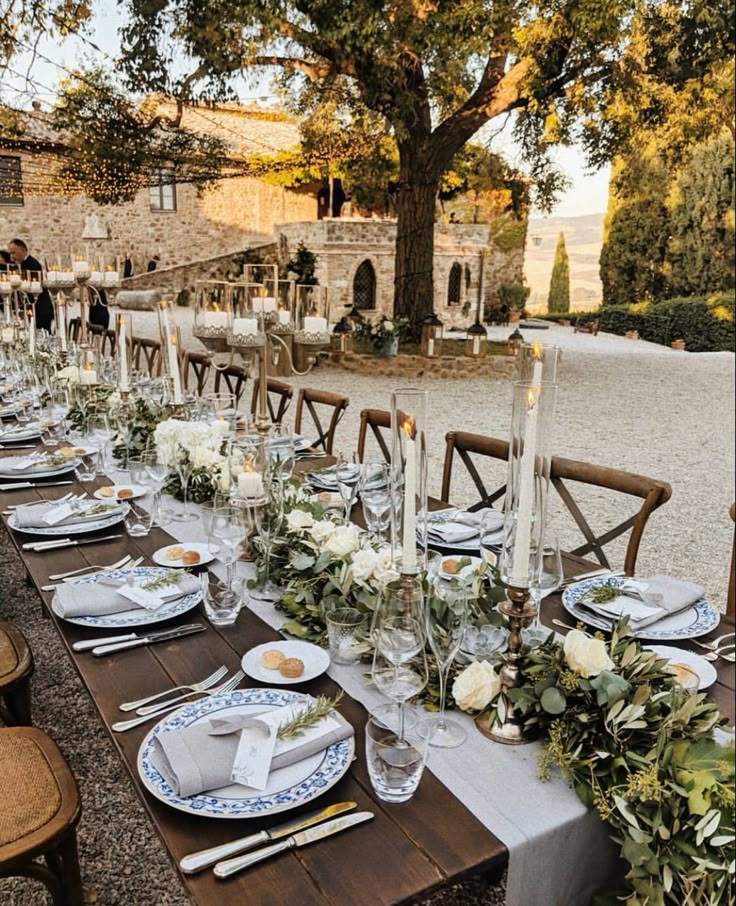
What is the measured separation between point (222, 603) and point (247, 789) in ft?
1.53

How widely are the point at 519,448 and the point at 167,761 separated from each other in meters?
0.59

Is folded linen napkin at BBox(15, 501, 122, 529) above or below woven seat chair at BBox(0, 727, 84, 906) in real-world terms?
above

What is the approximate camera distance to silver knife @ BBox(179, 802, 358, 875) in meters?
0.78

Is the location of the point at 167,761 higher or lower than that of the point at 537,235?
lower

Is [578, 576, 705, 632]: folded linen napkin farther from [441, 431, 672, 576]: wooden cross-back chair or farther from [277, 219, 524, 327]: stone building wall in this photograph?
[277, 219, 524, 327]: stone building wall

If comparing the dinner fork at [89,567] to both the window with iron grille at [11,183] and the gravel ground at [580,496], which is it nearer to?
the gravel ground at [580,496]

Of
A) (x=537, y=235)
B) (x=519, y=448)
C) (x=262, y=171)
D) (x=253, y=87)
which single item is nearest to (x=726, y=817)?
(x=519, y=448)

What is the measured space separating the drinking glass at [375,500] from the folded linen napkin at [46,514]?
66 cm

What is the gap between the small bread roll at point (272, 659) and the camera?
3.74 feet

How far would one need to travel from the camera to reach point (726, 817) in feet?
2.58

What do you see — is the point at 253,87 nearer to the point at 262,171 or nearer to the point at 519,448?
the point at 262,171

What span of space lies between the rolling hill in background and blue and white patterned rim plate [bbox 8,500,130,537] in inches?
713

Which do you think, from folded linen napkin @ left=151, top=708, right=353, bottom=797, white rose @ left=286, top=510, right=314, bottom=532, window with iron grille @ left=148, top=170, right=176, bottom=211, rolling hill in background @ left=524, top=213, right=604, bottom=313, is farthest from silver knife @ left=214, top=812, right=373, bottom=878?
rolling hill in background @ left=524, top=213, right=604, bottom=313

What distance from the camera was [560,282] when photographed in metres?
19.3
